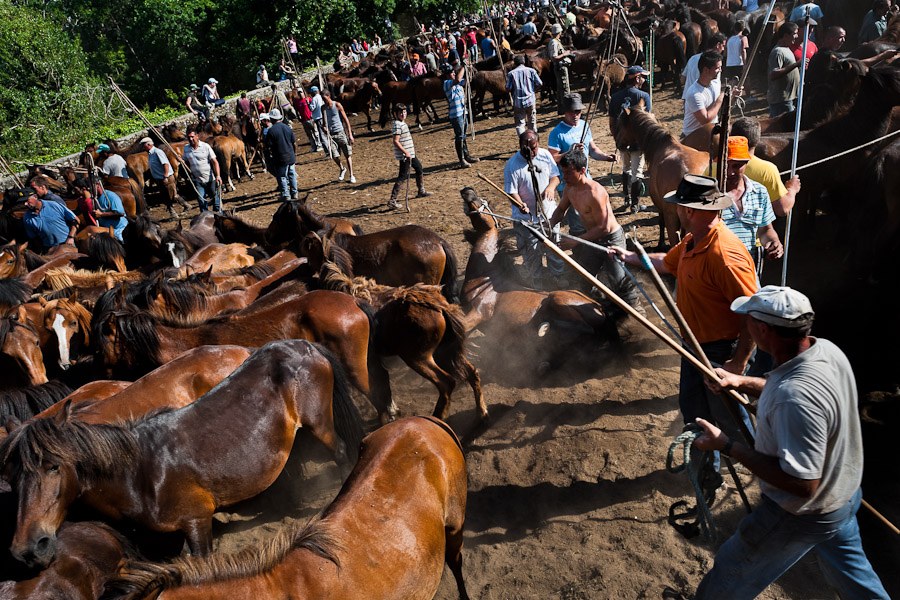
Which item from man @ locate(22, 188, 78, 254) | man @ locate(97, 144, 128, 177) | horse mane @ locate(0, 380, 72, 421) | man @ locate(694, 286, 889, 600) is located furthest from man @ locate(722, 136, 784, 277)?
man @ locate(97, 144, 128, 177)

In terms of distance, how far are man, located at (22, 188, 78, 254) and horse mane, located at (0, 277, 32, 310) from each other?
2.60m

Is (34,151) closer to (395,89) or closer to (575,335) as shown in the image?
(395,89)

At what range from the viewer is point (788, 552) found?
252 cm

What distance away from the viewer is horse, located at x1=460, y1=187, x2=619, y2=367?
5594 millimetres

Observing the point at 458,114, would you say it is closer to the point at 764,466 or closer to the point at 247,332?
the point at 247,332

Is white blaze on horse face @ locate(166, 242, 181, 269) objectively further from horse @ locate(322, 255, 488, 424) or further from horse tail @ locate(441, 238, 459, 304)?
horse @ locate(322, 255, 488, 424)

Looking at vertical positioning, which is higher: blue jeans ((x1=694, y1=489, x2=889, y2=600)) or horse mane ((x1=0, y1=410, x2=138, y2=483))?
horse mane ((x1=0, y1=410, x2=138, y2=483))

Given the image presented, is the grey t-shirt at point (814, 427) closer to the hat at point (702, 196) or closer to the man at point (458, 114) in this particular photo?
the hat at point (702, 196)

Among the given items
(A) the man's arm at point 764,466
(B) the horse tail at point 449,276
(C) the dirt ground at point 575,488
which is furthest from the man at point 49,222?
(A) the man's arm at point 764,466

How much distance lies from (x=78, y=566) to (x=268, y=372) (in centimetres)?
163

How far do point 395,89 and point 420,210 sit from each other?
10664 millimetres

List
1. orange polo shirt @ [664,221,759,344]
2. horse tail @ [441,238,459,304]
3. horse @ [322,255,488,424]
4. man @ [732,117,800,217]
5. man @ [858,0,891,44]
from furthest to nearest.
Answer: man @ [858,0,891,44], horse tail @ [441,238,459,304], horse @ [322,255,488,424], man @ [732,117,800,217], orange polo shirt @ [664,221,759,344]

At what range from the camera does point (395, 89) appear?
797 inches

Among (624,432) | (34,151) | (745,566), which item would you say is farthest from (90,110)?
(745,566)
